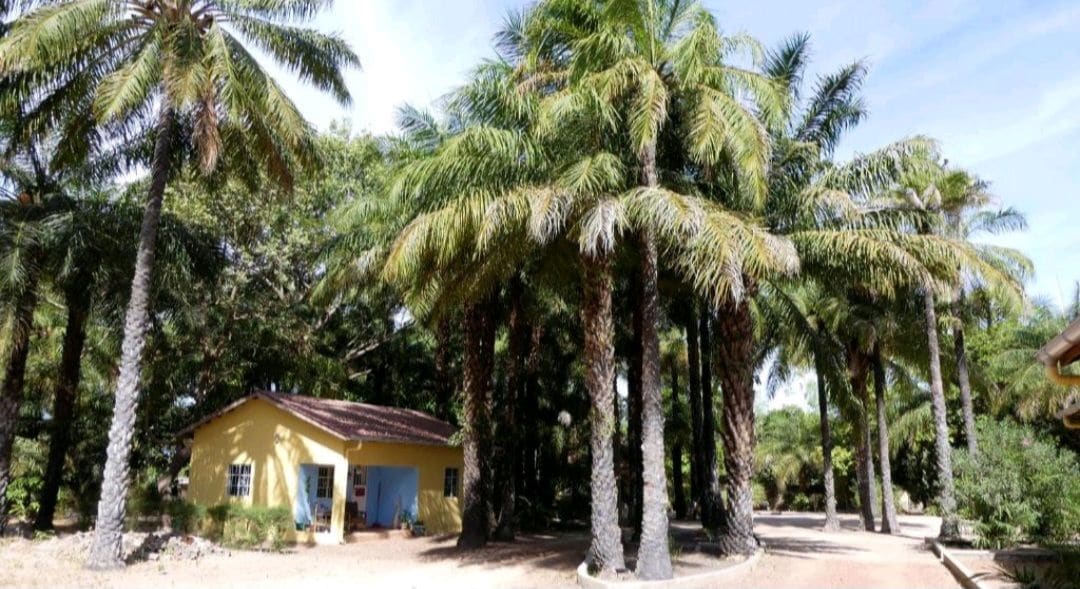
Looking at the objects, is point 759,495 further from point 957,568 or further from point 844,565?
point 957,568

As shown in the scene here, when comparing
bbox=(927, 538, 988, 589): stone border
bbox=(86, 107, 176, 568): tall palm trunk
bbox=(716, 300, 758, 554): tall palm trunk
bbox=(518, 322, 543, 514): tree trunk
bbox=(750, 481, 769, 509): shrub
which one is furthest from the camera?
bbox=(750, 481, 769, 509): shrub

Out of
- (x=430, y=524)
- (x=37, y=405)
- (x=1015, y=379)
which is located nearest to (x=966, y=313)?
(x=1015, y=379)

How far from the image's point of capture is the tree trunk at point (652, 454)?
12.3 meters

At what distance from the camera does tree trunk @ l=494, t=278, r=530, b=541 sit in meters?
20.4

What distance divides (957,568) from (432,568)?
32.7 feet

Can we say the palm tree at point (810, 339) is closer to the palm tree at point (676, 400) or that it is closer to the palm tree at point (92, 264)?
the palm tree at point (676, 400)

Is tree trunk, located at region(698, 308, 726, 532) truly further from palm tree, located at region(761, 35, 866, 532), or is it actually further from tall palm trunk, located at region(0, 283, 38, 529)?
tall palm trunk, located at region(0, 283, 38, 529)

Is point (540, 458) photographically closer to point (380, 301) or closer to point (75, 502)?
point (380, 301)

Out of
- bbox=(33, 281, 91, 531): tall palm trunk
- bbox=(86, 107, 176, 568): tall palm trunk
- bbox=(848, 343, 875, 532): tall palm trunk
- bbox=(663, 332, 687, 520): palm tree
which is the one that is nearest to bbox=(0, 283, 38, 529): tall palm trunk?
bbox=(33, 281, 91, 531): tall palm trunk

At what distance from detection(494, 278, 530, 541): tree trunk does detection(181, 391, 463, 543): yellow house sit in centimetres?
154

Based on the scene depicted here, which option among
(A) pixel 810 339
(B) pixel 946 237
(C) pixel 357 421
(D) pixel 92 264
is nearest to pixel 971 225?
(B) pixel 946 237

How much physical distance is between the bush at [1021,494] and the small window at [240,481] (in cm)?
1840

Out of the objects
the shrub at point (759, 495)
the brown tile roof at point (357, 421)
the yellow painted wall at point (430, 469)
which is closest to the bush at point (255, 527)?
the brown tile roof at point (357, 421)

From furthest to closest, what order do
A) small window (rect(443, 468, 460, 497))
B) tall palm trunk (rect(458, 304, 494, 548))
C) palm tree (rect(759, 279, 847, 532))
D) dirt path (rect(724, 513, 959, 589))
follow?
small window (rect(443, 468, 460, 497)) → tall palm trunk (rect(458, 304, 494, 548)) → palm tree (rect(759, 279, 847, 532)) → dirt path (rect(724, 513, 959, 589))
